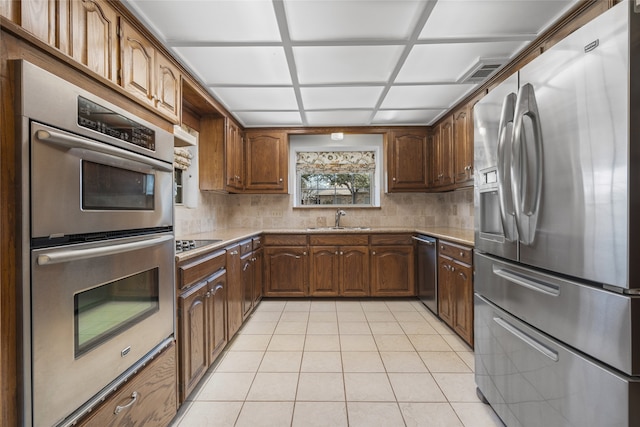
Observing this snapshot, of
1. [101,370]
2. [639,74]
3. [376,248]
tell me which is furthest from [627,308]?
[376,248]

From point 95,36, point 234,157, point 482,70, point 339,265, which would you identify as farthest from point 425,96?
point 95,36

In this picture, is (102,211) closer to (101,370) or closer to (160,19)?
(101,370)

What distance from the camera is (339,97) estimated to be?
2977 mm

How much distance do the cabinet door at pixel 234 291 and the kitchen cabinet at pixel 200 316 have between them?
4.0 inches

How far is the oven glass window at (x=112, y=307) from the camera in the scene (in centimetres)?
102

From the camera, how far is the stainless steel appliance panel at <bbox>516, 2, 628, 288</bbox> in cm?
A: 93

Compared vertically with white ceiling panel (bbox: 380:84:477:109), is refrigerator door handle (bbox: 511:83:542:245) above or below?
below

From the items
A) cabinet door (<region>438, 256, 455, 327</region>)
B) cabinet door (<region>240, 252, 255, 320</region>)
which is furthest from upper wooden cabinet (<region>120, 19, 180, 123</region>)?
cabinet door (<region>438, 256, 455, 327</region>)

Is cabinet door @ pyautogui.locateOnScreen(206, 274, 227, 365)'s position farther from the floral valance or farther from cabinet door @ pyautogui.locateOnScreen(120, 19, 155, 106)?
the floral valance

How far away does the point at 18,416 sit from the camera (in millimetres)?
820

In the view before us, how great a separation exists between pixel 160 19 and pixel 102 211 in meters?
1.28

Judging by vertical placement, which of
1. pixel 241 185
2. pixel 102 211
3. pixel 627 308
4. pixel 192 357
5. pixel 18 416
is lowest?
pixel 192 357

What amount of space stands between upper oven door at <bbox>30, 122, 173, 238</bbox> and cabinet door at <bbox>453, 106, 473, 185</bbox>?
2771 mm

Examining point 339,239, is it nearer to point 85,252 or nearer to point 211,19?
point 211,19
